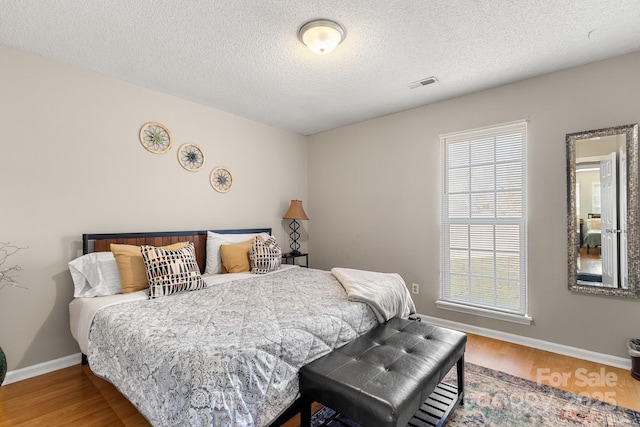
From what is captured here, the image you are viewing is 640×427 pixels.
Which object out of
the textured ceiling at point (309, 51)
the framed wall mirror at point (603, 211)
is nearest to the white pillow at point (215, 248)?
the textured ceiling at point (309, 51)

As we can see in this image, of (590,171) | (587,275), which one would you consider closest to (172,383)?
(587,275)

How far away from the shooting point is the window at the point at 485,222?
9.53ft

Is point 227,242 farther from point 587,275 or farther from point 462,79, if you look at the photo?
point 587,275

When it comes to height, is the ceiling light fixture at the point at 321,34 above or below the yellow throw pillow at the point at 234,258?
above

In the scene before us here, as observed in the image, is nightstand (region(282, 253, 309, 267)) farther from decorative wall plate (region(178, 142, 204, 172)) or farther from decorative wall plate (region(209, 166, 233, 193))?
decorative wall plate (region(178, 142, 204, 172))

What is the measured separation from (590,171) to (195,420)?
10.8 feet

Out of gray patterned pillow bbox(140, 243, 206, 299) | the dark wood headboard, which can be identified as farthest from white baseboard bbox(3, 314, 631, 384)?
gray patterned pillow bbox(140, 243, 206, 299)

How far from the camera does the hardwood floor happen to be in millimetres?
1875

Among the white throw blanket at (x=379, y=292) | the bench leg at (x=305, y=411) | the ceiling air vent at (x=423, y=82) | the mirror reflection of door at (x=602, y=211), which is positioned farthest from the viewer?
the ceiling air vent at (x=423, y=82)

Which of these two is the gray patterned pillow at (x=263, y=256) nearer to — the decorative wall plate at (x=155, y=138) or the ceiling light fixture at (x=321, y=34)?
the decorative wall plate at (x=155, y=138)

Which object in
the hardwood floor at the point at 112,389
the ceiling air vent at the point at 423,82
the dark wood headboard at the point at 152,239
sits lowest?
the hardwood floor at the point at 112,389

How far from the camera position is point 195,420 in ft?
3.84

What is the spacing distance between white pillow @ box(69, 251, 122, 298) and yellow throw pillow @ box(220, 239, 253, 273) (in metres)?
0.99

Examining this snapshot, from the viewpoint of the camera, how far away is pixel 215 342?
1437 mm
